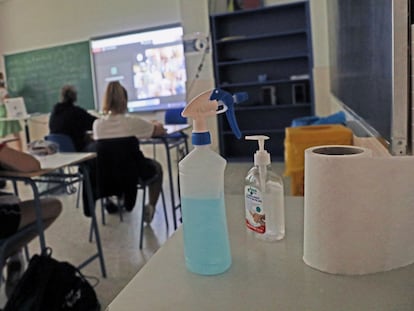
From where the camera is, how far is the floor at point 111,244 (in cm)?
243

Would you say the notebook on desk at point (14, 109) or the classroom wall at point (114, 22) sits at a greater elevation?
the classroom wall at point (114, 22)

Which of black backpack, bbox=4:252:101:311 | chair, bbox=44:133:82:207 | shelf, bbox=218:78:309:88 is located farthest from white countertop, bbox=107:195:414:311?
shelf, bbox=218:78:309:88

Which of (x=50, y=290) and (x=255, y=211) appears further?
(x=50, y=290)

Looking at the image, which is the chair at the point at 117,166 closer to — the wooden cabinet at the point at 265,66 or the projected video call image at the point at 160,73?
the wooden cabinet at the point at 265,66

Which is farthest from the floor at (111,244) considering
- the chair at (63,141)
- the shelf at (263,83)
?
the shelf at (263,83)

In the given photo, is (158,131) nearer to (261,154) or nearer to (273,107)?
(273,107)

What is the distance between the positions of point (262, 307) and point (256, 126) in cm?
457

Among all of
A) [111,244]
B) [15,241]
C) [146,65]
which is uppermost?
[146,65]

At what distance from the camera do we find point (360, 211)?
634mm

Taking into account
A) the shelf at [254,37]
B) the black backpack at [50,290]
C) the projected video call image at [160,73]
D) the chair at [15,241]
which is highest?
the shelf at [254,37]

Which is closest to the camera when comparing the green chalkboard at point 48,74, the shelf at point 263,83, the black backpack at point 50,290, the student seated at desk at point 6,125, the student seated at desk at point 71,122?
the black backpack at point 50,290

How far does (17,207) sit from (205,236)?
5.27 ft

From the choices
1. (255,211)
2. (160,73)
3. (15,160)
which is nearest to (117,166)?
(15,160)

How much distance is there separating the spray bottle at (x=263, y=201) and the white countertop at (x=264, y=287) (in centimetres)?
4
